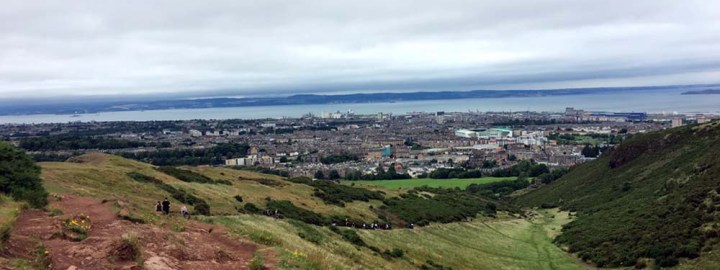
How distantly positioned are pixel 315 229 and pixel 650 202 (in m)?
30.1

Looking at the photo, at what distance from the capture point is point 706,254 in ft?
91.7

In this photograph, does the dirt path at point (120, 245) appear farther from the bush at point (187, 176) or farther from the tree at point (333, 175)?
the tree at point (333, 175)

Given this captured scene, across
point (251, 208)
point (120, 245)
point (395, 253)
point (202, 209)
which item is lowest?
point (395, 253)

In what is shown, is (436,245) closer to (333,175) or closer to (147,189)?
(147,189)

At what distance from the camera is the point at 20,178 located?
68.9 ft

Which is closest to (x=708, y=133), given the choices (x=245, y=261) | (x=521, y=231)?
(x=521, y=231)

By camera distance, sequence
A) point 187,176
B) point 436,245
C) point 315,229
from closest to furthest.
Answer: point 315,229 < point 436,245 < point 187,176

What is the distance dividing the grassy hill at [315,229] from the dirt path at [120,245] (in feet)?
3.60

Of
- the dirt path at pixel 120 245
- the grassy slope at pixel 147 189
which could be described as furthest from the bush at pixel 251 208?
the dirt path at pixel 120 245

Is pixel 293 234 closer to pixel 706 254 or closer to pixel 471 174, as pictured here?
pixel 706 254

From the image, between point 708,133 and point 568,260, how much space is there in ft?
117

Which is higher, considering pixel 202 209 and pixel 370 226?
pixel 202 209

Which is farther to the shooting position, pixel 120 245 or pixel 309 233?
pixel 309 233

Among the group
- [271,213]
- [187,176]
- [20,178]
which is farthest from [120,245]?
[187,176]
